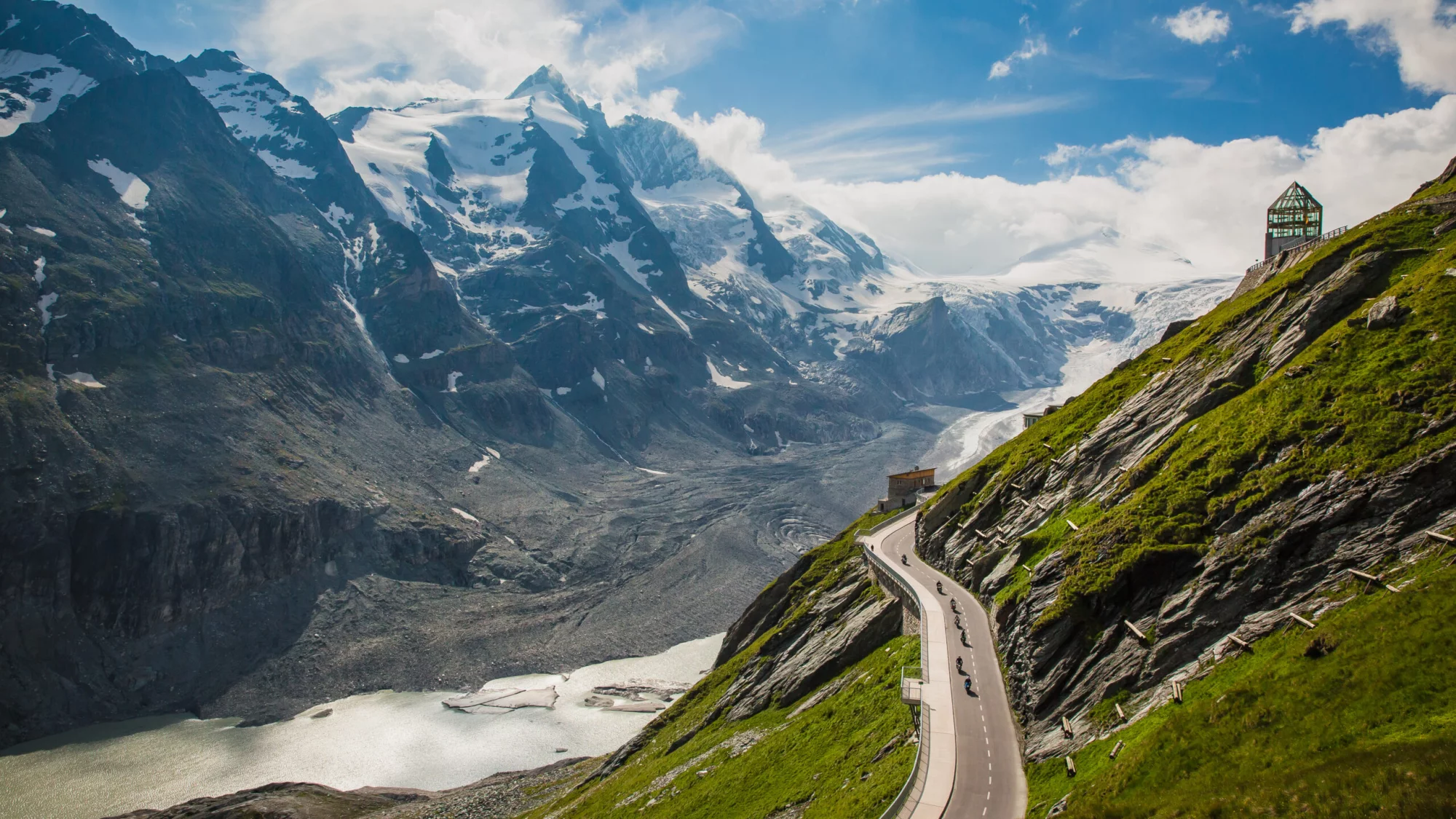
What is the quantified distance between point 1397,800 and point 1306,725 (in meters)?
4.49

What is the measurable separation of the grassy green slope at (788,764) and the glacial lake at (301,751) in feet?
170

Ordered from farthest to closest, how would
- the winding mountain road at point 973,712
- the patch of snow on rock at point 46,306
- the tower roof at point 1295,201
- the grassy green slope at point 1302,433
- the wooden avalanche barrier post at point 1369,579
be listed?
the patch of snow on rock at point 46,306
the tower roof at point 1295,201
the grassy green slope at point 1302,433
the winding mountain road at point 973,712
the wooden avalanche barrier post at point 1369,579

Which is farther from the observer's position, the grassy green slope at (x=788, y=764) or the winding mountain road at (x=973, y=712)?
the grassy green slope at (x=788, y=764)

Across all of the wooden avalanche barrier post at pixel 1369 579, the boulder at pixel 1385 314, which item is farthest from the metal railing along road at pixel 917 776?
the boulder at pixel 1385 314

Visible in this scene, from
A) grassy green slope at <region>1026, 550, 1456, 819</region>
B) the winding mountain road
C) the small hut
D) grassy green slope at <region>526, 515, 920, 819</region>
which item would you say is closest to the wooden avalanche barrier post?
grassy green slope at <region>1026, 550, 1456, 819</region>

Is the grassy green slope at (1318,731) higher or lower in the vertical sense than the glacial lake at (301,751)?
higher

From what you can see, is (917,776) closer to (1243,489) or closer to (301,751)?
(1243,489)

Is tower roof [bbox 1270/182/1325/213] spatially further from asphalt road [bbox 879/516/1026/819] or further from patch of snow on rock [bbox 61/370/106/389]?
patch of snow on rock [bbox 61/370/106/389]

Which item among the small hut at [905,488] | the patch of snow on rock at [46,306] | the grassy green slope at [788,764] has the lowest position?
the grassy green slope at [788,764]

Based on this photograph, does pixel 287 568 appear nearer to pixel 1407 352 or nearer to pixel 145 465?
pixel 145 465

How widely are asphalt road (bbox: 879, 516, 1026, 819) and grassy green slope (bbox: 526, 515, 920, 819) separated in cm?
260

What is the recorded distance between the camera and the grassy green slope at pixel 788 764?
122 ft

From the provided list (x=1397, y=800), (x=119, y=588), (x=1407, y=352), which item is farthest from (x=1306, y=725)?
(x=119, y=588)

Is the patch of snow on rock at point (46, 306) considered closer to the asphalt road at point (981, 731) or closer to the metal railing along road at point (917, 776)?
the asphalt road at point (981, 731)
